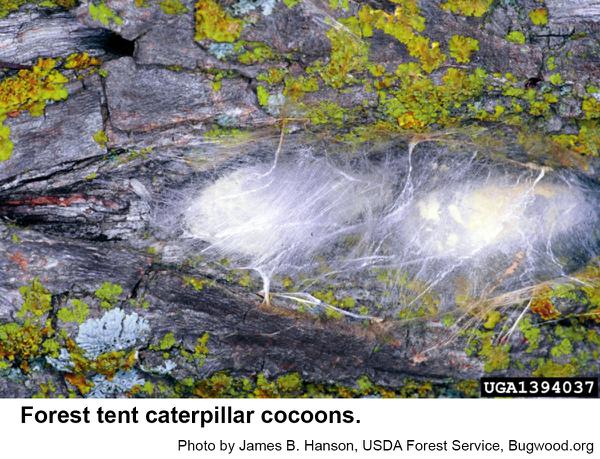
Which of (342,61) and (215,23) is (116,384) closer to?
(215,23)

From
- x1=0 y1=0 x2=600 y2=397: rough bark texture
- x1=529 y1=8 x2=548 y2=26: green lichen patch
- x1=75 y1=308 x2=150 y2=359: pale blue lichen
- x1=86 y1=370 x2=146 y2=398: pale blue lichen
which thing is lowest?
x1=86 y1=370 x2=146 y2=398: pale blue lichen

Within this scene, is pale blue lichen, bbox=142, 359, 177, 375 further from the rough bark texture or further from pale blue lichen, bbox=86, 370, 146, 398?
pale blue lichen, bbox=86, 370, 146, 398

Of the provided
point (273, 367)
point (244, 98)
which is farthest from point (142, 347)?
point (244, 98)

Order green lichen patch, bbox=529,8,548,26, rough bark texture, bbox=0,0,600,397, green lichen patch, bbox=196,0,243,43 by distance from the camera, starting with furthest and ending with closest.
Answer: green lichen patch, bbox=529,8,548,26
rough bark texture, bbox=0,0,600,397
green lichen patch, bbox=196,0,243,43

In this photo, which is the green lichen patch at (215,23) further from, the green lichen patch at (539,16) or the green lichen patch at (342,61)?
the green lichen patch at (539,16)

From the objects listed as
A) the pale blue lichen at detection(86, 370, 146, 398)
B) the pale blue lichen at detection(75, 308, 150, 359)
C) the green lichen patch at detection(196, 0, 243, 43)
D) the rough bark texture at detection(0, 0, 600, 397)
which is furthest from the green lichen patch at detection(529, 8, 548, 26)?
the pale blue lichen at detection(86, 370, 146, 398)

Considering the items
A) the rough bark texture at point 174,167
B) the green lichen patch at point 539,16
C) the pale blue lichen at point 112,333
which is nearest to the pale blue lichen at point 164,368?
the rough bark texture at point 174,167
